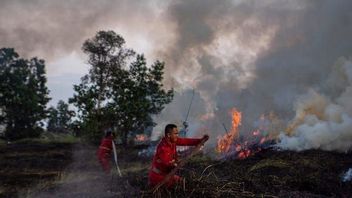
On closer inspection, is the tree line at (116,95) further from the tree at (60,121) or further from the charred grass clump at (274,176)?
the tree at (60,121)

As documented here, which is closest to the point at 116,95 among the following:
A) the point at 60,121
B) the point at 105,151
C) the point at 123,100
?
the point at 123,100

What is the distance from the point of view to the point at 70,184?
686 inches

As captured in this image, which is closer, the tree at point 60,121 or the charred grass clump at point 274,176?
the charred grass clump at point 274,176

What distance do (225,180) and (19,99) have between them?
46.7 metres

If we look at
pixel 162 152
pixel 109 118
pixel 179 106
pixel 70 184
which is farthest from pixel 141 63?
pixel 162 152

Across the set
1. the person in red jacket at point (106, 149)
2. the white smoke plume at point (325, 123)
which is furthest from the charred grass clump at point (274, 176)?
the person in red jacket at point (106, 149)

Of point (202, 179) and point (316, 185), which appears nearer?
point (202, 179)

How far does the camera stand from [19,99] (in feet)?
171

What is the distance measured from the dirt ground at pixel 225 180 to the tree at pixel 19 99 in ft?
87.5

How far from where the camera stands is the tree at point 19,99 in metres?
52.5

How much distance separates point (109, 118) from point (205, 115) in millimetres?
13422

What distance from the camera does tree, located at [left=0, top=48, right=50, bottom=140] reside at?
52.5 metres

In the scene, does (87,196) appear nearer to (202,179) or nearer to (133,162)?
(202,179)

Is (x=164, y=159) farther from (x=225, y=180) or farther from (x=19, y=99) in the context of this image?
(x=19, y=99)
